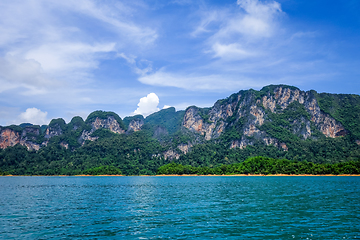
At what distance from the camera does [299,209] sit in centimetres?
3344

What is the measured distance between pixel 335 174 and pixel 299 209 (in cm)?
13939

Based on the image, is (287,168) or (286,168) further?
(286,168)

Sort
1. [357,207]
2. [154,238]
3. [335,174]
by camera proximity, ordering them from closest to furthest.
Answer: [154,238], [357,207], [335,174]

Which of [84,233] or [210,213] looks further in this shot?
[210,213]

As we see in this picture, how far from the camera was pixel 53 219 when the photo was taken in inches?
1131

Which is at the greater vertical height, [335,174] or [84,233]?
[84,233]

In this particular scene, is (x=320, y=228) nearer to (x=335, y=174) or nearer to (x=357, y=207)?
(x=357, y=207)

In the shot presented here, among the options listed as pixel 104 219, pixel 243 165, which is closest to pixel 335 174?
pixel 243 165

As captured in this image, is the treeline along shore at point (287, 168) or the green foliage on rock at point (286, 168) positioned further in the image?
the green foliage on rock at point (286, 168)

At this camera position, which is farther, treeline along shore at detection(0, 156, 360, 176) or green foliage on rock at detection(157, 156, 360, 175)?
green foliage on rock at detection(157, 156, 360, 175)

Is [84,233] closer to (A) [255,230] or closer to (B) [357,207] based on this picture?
(A) [255,230]

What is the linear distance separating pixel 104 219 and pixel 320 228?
2211cm

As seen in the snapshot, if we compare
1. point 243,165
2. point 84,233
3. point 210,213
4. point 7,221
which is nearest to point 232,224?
point 210,213

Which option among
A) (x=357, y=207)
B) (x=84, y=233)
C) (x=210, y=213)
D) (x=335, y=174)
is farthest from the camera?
(x=335, y=174)
